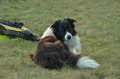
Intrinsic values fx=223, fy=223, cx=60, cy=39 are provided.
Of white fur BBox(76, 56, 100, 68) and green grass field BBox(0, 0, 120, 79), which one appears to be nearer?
green grass field BBox(0, 0, 120, 79)

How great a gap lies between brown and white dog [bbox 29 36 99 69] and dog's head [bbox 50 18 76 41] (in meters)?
0.88

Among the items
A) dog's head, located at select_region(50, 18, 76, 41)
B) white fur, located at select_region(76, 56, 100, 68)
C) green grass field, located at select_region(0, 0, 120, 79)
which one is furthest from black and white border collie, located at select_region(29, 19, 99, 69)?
dog's head, located at select_region(50, 18, 76, 41)

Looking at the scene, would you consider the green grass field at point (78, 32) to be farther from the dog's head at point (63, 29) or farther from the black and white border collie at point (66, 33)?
Answer: the dog's head at point (63, 29)

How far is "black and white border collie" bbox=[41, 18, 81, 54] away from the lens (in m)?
6.56

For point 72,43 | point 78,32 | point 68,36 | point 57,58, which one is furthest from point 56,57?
point 78,32

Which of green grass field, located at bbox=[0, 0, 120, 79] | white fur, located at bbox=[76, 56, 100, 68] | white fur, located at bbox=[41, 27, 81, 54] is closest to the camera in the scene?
green grass field, located at bbox=[0, 0, 120, 79]

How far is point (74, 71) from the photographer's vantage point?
515 cm

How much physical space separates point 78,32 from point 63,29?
3.42 meters

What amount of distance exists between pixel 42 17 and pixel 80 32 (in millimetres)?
3400

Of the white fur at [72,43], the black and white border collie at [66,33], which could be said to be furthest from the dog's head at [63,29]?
the white fur at [72,43]

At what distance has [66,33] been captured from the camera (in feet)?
21.5

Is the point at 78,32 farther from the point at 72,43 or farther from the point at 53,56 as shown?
the point at 53,56

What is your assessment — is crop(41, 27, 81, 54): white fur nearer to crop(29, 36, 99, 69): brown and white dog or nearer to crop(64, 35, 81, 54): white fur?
crop(64, 35, 81, 54): white fur

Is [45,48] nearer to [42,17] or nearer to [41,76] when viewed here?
[41,76]
